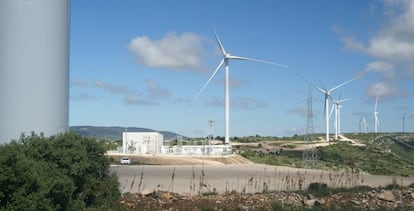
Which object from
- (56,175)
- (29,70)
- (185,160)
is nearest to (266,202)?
(56,175)

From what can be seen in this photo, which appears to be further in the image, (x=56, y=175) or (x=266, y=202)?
(x=266, y=202)

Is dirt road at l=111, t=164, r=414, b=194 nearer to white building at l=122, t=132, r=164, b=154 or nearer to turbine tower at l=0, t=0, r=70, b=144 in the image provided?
turbine tower at l=0, t=0, r=70, b=144

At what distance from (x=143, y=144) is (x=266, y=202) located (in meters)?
64.5

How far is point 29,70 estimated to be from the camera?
1281cm

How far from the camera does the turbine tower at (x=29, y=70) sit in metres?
12.7

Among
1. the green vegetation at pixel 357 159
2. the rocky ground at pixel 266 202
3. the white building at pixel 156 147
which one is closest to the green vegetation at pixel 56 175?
the rocky ground at pixel 266 202

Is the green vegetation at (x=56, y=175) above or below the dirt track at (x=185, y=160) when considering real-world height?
above

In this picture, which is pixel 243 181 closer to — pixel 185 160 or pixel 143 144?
pixel 185 160

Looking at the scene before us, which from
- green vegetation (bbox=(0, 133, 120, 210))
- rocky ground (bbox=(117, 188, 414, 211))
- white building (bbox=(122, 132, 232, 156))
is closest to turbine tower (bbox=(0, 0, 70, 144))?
green vegetation (bbox=(0, 133, 120, 210))

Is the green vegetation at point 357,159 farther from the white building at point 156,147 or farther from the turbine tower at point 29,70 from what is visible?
the turbine tower at point 29,70


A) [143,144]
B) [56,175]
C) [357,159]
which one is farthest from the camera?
[143,144]

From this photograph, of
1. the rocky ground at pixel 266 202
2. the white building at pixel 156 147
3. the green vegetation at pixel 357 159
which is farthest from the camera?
the white building at pixel 156 147

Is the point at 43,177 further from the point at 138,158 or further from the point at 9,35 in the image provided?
the point at 138,158

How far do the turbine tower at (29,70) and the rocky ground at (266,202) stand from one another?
2.73 m
